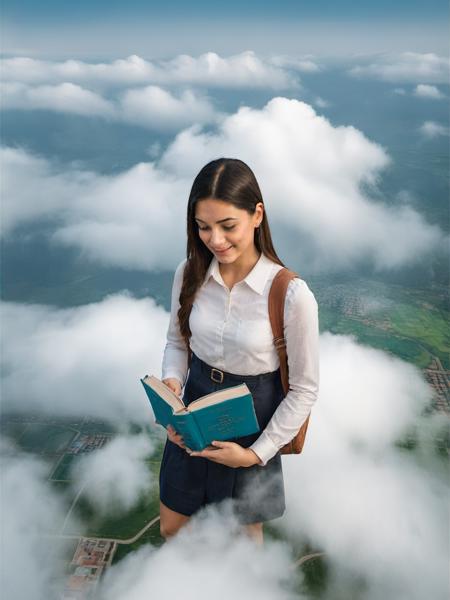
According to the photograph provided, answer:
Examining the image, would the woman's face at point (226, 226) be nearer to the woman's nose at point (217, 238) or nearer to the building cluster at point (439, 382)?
the woman's nose at point (217, 238)

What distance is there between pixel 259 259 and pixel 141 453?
3159 cm

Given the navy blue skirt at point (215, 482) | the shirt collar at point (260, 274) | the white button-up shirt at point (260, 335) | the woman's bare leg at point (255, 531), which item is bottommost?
the woman's bare leg at point (255, 531)

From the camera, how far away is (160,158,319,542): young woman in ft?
6.86

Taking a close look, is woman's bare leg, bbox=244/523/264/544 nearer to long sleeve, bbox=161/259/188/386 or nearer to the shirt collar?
long sleeve, bbox=161/259/188/386

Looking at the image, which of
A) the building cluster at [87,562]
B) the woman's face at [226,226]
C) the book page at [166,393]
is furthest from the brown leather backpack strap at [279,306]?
the building cluster at [87,562]

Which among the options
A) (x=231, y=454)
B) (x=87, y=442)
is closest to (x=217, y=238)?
(x=231, y=454)

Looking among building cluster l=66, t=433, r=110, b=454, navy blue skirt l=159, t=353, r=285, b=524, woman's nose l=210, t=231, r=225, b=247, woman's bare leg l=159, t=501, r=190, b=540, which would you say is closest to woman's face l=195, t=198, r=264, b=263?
woman's nose l=210, t=231, r=225, b=247

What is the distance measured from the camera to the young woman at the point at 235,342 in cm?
209

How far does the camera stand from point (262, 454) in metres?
2.38

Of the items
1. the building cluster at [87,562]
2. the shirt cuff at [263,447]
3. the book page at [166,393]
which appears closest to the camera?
the book page at [166,393]

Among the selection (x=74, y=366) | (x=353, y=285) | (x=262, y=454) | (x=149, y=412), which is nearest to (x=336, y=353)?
(x=149, y=412)

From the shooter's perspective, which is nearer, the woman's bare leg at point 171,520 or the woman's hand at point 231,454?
the woman's hand at point 231,454

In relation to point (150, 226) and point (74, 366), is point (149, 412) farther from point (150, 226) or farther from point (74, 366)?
point (150, 226)

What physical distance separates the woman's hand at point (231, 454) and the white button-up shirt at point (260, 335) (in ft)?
0.14
